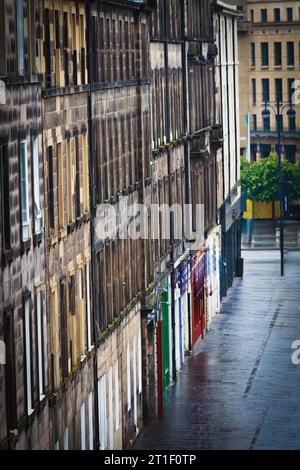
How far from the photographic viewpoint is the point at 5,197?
1355 inches

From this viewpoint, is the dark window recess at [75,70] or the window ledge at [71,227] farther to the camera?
the dark window recess at [75,70]

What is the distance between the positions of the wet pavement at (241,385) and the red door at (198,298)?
0.59 metres

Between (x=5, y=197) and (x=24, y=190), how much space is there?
199 cm

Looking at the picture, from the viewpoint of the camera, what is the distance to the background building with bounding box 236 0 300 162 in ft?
457

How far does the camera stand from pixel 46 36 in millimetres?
40000

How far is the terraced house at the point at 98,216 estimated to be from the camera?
117 ft

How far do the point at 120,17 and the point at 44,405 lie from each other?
56.7ft

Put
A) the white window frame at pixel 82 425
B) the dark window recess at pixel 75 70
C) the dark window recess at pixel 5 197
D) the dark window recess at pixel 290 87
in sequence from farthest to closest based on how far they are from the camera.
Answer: the dark window recess at pixel 290 87 < the dark window recess at pixel 75 70 < the white window frame at pixel 82 425 < the dark window recess at pixel 5 197

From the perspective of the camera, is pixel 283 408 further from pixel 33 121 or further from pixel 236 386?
pixel 33 121

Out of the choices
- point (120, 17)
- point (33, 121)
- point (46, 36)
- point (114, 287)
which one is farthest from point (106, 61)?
point (33, 121)

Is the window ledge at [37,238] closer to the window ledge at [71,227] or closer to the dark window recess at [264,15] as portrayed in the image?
the window ledge at [71,227]

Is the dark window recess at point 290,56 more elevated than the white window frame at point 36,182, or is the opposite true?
the dark window recess at point 290,56

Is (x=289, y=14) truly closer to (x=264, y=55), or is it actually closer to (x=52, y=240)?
(x=264, y=55)

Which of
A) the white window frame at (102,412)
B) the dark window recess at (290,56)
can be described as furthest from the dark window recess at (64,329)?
the dark window recess at (290,56)
